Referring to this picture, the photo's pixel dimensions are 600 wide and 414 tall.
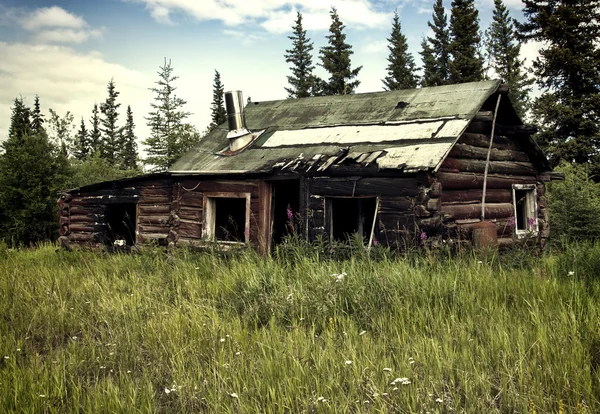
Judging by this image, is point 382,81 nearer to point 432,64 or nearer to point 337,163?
point 432,64

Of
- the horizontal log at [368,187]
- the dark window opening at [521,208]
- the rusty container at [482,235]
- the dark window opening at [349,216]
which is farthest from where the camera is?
the dark window opening at [521,208]

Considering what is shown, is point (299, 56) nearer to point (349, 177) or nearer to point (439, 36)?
point (439, 36)

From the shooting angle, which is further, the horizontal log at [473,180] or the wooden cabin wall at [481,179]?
the wooden cabin wall at [481,179]

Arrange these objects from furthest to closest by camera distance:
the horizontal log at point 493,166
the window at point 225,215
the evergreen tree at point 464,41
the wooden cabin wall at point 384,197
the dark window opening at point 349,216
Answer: the evergreen tree at point 464,41 < the dark window opening at point 349,216 < the window at point 225,215 < the horizontal log at point 493,166 < the wooden cabin wall at point 384,197

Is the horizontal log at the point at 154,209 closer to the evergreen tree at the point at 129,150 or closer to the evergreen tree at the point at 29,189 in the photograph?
the evergreen tree at the point at 29,189

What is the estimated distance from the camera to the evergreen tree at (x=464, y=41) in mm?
29438

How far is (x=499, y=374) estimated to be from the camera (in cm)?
343

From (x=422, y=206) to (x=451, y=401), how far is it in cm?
671

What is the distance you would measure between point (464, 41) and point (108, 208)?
2403 centimetres

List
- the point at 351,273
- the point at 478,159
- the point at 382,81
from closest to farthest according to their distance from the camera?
1. the point at 351,273
2. the point at 478,159
3. the point at 382,81

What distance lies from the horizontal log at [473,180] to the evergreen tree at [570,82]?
807 centimetres

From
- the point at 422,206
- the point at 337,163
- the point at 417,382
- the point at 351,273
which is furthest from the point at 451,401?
the point at 337,163

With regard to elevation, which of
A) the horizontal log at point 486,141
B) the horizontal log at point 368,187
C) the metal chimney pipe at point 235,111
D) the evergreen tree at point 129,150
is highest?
the evergreen tree at point 129,150

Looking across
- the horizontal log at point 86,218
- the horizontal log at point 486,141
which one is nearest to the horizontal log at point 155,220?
the horizontal log at point 86,218
